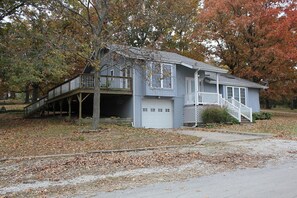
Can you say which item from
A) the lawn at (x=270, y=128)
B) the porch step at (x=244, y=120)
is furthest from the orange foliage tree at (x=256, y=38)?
the lawn at (x=270, y=128)

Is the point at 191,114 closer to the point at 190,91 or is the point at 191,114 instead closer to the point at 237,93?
the point at 190,91

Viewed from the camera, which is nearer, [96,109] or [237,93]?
[96,109]

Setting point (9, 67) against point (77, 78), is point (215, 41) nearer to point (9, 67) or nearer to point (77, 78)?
point (77, 78)

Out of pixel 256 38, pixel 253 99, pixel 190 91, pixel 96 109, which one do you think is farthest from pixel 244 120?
pixel 96 109

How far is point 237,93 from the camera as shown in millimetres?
28719

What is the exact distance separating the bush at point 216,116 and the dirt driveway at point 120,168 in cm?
1013

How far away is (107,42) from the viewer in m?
16.4

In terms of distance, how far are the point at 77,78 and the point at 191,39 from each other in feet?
61.6

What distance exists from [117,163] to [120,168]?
62 centimetres

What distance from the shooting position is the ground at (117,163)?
667 cm

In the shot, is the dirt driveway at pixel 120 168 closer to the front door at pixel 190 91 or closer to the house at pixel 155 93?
the house at pixel 155 93

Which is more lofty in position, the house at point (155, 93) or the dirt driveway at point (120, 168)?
the house at point (155, 93)

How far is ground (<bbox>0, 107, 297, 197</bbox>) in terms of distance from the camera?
21.9ft

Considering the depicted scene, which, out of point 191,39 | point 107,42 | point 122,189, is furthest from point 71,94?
point 191,39
